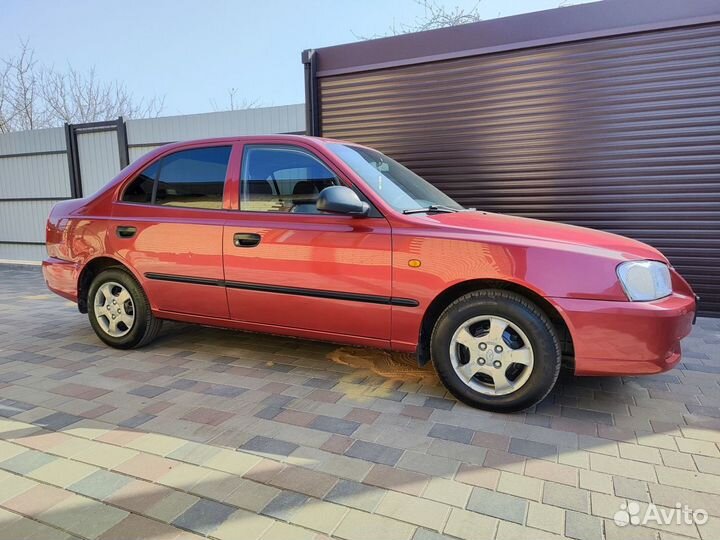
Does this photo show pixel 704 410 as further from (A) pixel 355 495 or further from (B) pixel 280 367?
(B) pixel 280 367

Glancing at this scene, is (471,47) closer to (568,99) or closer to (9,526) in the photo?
(568,99)

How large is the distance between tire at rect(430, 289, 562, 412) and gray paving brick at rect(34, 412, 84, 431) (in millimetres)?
2144

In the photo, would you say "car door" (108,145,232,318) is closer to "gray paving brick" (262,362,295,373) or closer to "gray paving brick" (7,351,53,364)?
"gray paving brick" (262,362,295,373)

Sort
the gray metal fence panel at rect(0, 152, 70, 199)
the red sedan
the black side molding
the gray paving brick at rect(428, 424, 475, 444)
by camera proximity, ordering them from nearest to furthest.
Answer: the gray paving brick at rect(428, 424, 475, 444) < the red sedan < the black side molding < the gray metal fence panel at rect(0, 152, 70, 199)

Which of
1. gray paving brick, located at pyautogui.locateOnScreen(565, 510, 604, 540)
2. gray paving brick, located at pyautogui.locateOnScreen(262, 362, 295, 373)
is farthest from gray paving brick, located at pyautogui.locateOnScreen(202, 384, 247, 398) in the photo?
gray paving brick, located at pyautogui.locateOnScreen(565, 510, 604, 540)

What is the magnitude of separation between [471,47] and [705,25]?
93.5 inches

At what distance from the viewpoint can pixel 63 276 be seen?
13.3 feet

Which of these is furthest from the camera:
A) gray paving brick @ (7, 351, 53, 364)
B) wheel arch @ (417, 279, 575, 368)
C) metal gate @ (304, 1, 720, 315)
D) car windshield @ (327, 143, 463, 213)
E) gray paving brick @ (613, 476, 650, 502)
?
metal gate @ (304, 1, 720, 315)

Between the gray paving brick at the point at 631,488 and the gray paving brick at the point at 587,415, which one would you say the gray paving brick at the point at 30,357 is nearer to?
the gray paving brick at the point at 587,415

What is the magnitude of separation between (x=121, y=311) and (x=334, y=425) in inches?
91.8

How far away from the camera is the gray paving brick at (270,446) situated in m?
2.30

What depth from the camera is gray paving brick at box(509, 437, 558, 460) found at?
2287 millimetres

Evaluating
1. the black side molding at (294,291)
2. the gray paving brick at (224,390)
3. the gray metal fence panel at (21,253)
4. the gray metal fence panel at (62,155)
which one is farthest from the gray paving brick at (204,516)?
the gray metal fence panel at (21,253)

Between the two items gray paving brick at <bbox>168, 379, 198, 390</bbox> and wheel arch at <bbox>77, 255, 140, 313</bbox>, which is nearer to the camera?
gray paving brick at <bbox>168, 379, 198, 390</bbox>
